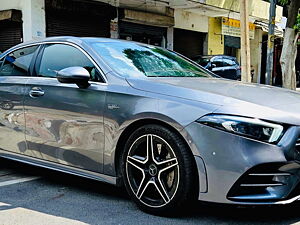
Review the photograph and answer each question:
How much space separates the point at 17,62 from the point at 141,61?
1.61 meters

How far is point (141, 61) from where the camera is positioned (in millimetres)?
3863

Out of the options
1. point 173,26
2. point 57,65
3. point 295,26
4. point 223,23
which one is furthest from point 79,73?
point 223,23

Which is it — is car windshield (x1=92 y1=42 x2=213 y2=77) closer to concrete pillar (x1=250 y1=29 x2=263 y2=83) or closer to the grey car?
the grey car

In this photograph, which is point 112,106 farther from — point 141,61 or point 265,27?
point 265,27

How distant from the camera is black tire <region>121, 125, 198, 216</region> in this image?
9.58 feet

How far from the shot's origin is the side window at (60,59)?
3.81m

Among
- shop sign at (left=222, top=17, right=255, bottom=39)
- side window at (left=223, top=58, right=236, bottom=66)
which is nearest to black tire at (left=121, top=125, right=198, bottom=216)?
side window at (left=223, top=58, right=236, bottom=66)

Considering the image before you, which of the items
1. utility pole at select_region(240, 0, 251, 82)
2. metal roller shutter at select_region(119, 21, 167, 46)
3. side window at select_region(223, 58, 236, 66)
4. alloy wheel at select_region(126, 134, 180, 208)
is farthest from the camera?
metal roller shutter at select_region(119, 21, 167, 46)

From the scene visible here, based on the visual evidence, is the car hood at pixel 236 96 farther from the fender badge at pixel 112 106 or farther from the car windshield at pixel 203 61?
the car windshield at pixel 203 61

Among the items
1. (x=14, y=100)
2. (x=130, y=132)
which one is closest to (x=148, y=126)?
(x=130, y=132)

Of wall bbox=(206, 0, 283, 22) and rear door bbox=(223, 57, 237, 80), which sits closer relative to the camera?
rear door bbox=(223, 57, 237, 80)

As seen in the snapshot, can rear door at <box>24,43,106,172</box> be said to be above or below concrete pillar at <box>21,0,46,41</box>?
below

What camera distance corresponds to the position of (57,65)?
4.02 meters

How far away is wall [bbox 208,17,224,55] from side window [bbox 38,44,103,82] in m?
15.6
